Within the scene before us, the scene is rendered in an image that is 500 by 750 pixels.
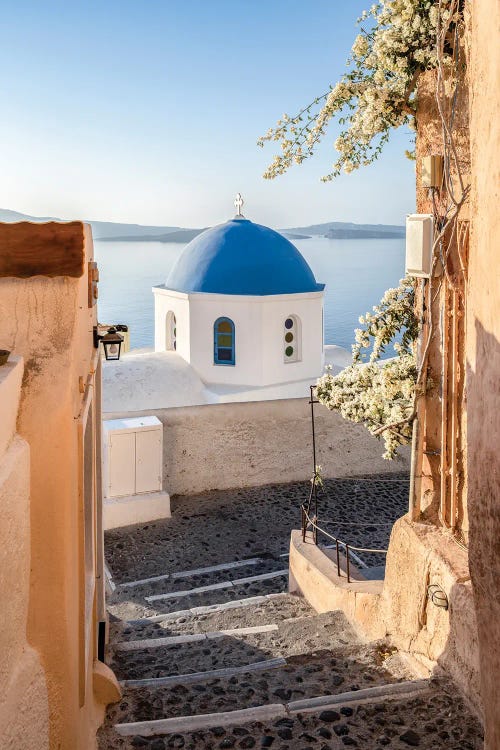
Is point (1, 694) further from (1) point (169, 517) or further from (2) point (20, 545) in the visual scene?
(1) point (169, 517)

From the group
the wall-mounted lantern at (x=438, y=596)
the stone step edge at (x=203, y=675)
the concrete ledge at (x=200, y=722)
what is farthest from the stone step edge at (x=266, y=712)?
the stone step edge at (x=203, y=675)

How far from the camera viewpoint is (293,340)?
49.8ft

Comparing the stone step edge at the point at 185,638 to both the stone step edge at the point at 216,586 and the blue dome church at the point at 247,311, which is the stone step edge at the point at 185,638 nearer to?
the stone step edge at the point at 216,586

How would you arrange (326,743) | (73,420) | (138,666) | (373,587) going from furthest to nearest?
1. (373,587)
2. (138,666)
3. (326,743)
4. (73,420)

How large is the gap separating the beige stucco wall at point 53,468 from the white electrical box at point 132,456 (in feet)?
24.3

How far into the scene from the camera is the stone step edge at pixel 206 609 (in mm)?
7621

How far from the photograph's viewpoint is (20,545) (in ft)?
9.95

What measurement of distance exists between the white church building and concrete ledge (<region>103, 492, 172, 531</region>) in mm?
3183

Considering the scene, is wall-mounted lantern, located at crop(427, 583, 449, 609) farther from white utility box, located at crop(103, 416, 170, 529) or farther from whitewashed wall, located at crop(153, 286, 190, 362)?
whitewashed wall, located at crop(153, 286, 190, 362)

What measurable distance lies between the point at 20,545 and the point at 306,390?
481 inches

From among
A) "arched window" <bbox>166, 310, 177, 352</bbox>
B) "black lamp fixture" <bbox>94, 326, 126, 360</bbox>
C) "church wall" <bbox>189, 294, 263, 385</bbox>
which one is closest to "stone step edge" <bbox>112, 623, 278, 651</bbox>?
"black lamp fixture" <bbox>94, 326, 126, 360</bbox>

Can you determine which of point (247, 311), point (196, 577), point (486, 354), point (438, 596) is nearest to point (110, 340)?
point (438, 596)

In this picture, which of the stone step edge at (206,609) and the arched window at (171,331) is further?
the arched window at (171,331)

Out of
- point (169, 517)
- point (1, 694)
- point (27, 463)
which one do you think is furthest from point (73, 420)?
point (169, 517)
